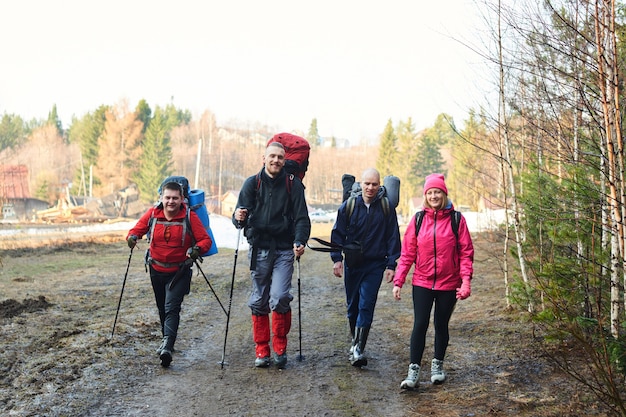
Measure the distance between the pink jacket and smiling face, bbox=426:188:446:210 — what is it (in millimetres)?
81

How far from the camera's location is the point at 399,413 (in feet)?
16.6

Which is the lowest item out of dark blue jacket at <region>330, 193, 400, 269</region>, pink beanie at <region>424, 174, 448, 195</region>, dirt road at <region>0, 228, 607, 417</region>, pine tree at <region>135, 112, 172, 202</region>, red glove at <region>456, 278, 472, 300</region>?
dirt road at <region>0, 228, 607, 417</region>

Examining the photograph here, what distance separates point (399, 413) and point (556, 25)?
367cm

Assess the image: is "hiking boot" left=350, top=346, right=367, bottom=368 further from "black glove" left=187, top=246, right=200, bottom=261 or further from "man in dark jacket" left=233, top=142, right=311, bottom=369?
"black glove" left=187, top=246, right=200, bottom=261

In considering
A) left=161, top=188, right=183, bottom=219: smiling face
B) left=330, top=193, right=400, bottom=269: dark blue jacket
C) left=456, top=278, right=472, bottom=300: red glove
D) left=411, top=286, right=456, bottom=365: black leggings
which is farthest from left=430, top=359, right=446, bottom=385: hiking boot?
left=161, top=188, right=183, bottom=219: smiling face

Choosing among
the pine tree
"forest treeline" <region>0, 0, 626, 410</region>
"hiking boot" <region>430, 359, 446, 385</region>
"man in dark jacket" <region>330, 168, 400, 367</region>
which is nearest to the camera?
"forest treeline" <region>0, 0, 626, 410</region>

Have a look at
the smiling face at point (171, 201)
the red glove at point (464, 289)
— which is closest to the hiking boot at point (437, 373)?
the red glove at point (464, 289)

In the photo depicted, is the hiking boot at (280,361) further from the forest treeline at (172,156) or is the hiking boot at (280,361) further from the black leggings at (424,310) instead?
the forest treeline at (172,156)

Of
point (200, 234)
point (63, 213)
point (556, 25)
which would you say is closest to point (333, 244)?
point (200, 234)

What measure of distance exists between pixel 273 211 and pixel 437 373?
2.27 meters

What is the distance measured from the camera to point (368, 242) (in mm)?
6652

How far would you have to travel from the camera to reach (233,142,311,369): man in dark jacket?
6.39 m

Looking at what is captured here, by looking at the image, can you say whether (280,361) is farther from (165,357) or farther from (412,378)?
(412,378)

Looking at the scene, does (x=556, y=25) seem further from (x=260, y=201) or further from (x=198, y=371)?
(x=198, y=371)
